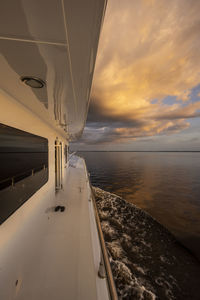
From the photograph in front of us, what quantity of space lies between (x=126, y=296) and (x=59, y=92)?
14.4 feet

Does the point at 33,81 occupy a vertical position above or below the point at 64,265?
above

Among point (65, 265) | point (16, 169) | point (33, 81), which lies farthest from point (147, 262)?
point (33, 81)

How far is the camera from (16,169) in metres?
2.19

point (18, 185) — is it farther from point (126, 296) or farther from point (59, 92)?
point (126, 296)

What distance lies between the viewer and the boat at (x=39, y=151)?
72cm

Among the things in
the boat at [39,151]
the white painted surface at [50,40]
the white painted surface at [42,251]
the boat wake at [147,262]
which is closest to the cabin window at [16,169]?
the boat at [39,151]

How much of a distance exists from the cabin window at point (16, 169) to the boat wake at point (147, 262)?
3085 millimetres

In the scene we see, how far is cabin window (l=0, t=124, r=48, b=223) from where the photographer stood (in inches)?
70.6

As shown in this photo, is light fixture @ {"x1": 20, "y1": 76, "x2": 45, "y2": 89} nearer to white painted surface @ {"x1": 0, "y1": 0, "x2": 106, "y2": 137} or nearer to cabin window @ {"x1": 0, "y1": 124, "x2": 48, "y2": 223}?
white painted surface @ {"x1": 0, "y1": 0, "x2": 106, "y2": 137}

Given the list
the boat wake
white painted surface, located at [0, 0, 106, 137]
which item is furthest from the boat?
the boat wake

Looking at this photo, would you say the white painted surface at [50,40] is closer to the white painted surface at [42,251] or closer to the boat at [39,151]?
the boat at [39,151]

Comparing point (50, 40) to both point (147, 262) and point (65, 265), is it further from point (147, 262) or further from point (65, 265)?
point (147, 262)

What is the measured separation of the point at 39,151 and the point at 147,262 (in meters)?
4.64

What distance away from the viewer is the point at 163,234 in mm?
4867
